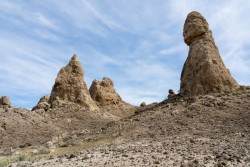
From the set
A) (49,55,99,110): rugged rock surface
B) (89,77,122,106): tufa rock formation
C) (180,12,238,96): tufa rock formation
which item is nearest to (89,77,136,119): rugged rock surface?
(89,77,122,106): tufa rock formation

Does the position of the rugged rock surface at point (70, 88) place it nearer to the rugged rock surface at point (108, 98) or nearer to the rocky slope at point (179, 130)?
the rocky slope at point (179, 130)

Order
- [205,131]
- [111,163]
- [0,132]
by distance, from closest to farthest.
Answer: [111,163]
[205,131]
[0,132]

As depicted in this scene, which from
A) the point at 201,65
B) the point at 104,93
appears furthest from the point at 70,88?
the point at 201,65

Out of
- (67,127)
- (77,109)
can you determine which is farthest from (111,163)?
(77,109)

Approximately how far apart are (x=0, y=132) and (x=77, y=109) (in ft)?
30.3

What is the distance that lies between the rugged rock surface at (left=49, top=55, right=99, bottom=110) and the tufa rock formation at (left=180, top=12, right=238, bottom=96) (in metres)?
14.6

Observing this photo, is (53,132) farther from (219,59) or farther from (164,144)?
(164,144)

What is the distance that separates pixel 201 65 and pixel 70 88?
16586mm

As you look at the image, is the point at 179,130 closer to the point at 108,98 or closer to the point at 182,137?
the point at 182,137

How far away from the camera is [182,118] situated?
53.9ft

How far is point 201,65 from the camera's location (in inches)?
781

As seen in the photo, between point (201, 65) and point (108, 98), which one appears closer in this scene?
point (201, 65)

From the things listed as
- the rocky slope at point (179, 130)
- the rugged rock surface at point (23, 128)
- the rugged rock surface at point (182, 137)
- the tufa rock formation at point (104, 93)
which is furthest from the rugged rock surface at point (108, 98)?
the rugged rock surface at point (182, 137)

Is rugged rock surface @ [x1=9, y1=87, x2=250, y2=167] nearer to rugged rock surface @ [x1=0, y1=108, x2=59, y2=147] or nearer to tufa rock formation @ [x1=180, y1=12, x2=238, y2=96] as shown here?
tufa rock formation @ [x1=180, y1=12, x2=238, y2=96]
